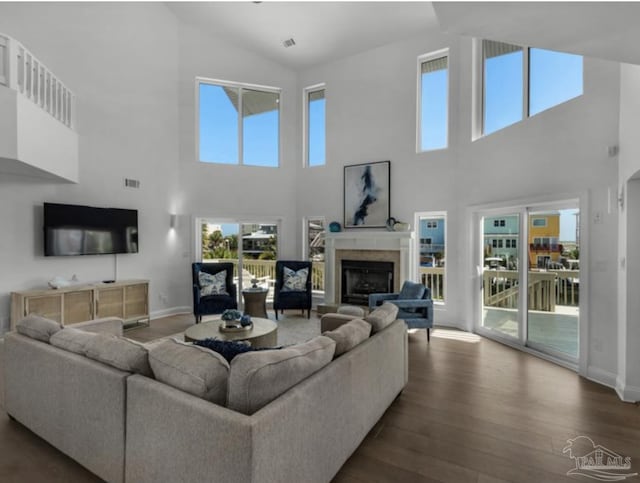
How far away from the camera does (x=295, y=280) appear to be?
6.60m

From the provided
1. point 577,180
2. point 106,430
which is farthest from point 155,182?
point 577,180

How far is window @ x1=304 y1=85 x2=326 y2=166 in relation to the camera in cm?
743

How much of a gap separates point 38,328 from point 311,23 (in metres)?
6.04

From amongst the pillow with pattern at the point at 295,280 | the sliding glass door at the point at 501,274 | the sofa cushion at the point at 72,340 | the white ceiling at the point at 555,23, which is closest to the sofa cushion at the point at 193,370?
the sofa cushion at the point at 72,340

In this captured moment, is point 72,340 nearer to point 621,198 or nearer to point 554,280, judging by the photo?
point 621,198

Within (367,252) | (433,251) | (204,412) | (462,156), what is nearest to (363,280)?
(367,252)

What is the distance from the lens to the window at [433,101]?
6.02 m

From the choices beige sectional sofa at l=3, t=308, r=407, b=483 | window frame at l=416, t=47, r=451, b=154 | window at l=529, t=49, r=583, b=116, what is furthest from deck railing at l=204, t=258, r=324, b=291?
beige sectional sofa at l=3, t=308, r=407, b=483

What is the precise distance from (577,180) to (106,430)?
4.78 metres

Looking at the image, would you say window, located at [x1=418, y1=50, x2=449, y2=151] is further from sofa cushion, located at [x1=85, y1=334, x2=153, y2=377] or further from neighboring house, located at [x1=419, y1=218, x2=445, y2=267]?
sofa cushion, located at [x1=85, y1=334, x2=153, y2=377]

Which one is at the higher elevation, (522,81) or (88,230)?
(522,81)

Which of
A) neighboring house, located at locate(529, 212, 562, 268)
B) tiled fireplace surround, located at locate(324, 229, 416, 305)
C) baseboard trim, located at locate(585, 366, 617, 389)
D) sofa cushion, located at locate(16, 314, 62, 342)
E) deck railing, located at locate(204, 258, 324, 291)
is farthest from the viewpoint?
deck railing, located at locate(204, 258, 324, 291)

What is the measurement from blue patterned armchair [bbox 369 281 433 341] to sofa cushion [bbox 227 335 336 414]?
301 centimetres

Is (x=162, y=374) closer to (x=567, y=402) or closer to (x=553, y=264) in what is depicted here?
(x=567, y=402)
